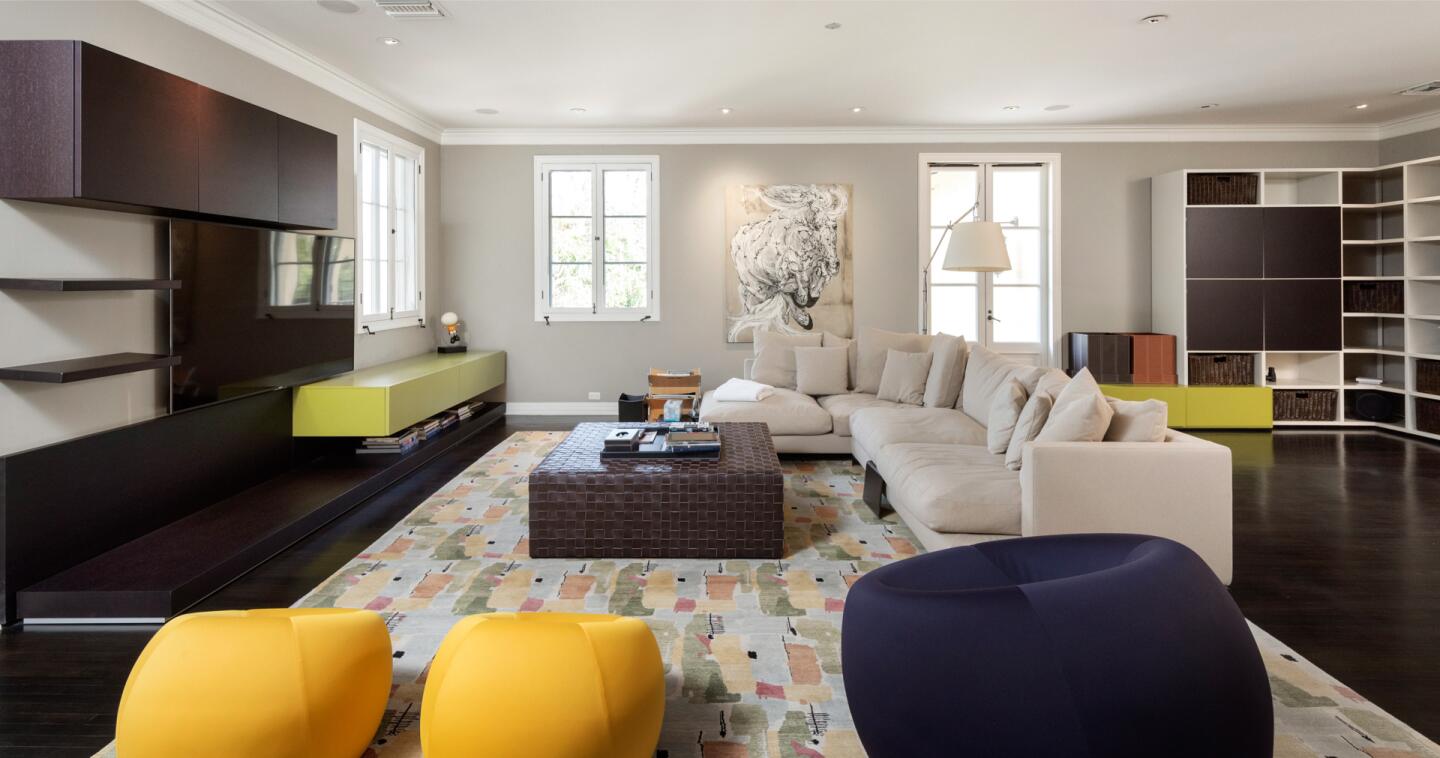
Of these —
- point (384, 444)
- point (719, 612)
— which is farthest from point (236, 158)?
point (719, 612)

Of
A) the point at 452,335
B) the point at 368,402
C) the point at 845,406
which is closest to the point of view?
the point at 368,402

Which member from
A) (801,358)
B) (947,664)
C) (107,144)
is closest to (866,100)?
(801,358)

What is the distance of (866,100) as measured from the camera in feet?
20.9

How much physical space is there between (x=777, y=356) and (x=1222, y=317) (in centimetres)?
394

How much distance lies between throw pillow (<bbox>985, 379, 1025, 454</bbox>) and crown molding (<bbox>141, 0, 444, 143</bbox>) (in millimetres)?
4408

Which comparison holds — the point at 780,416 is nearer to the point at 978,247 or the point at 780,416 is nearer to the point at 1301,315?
the point at 978,247

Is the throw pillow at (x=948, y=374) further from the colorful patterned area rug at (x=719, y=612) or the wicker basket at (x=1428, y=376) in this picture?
the wicker basket at (x=1428, y=376)

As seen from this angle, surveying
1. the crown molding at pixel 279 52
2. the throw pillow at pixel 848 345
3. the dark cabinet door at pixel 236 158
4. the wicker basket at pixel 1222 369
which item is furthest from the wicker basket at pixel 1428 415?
the crown molding at pixel 279 52

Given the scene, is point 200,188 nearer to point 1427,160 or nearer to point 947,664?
point 947,664

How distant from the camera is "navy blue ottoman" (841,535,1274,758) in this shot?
4.89 feet

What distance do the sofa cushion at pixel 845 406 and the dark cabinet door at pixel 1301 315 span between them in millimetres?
3799

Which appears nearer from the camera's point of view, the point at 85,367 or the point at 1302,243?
the point at 85,367

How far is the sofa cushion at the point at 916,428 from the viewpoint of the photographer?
4.45 metres

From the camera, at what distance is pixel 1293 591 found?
3.11 m
